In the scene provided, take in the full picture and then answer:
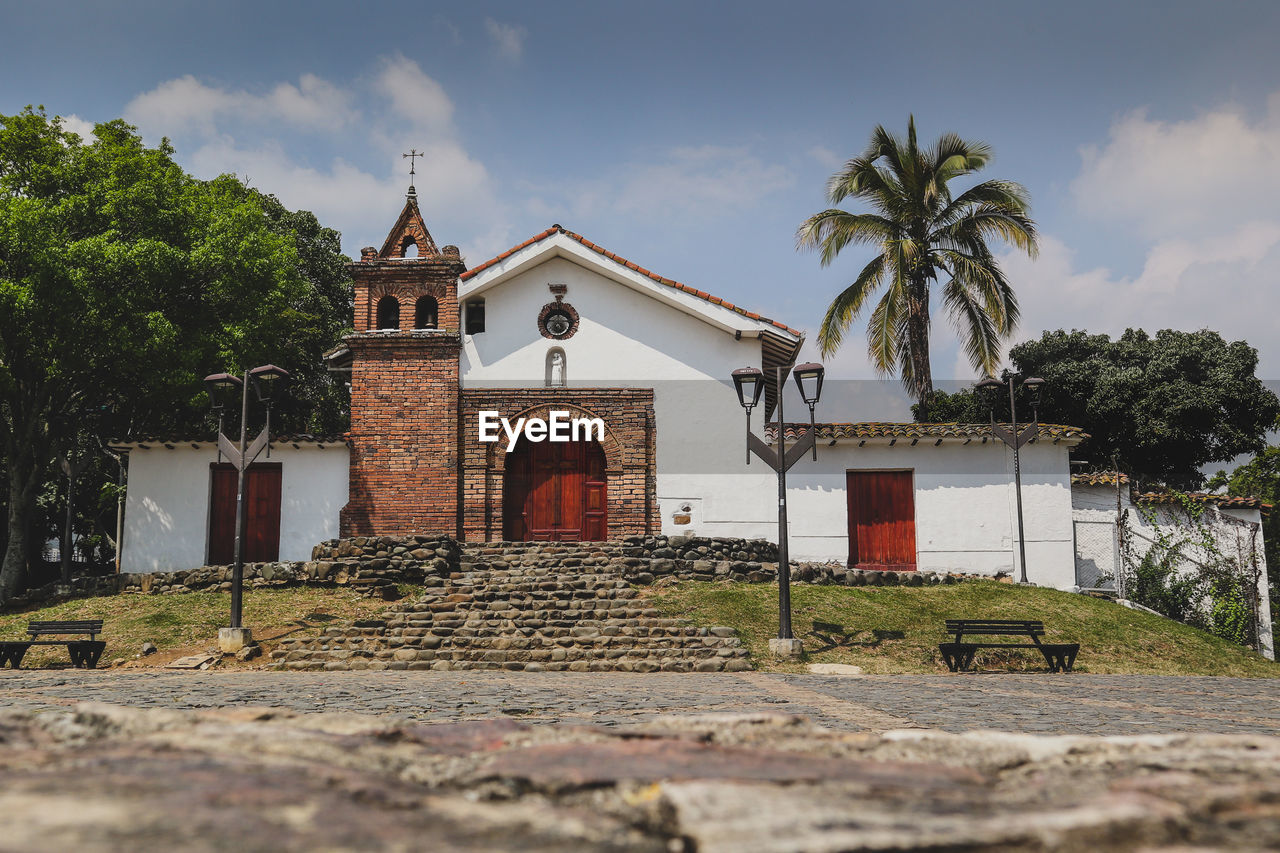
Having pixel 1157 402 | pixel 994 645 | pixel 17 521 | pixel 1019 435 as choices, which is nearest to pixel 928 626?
pixel 994 645

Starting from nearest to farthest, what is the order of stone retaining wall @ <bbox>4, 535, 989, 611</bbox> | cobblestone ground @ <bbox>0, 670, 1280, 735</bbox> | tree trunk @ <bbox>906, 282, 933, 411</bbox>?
cobblestone ground @ <bbox>0, 670, 1280, 735</bbox>
stone retaining wall @ <bbox>4, 535, 989, 611</bbox>
tree trunk @ <bbox>906, 282, 933, 411</bbox>

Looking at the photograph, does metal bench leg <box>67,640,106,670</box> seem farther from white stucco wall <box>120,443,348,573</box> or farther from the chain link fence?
the chain link fence

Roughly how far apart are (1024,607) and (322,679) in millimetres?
Answer: 12064

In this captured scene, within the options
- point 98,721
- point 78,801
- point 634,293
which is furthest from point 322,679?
point 634,293

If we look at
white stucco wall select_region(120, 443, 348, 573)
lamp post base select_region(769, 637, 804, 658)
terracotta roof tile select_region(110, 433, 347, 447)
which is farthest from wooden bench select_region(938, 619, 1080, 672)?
terracotta roof tile select_region(110, 433, 347, 447)

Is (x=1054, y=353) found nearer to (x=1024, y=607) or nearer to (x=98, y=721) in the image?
(x=1024, y=607)

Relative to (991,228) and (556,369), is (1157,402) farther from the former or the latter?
(556,369)

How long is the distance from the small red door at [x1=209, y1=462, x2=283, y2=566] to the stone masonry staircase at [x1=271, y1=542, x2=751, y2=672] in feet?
19.3

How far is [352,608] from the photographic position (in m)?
15.3

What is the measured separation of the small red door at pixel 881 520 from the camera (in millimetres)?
20625

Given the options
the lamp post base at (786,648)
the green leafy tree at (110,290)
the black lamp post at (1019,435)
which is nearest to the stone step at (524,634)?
the lamp post base at (786,648)

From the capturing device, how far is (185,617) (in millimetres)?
14922

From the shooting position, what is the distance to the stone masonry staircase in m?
12.8

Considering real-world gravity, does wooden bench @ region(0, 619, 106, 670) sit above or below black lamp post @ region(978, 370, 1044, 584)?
below
